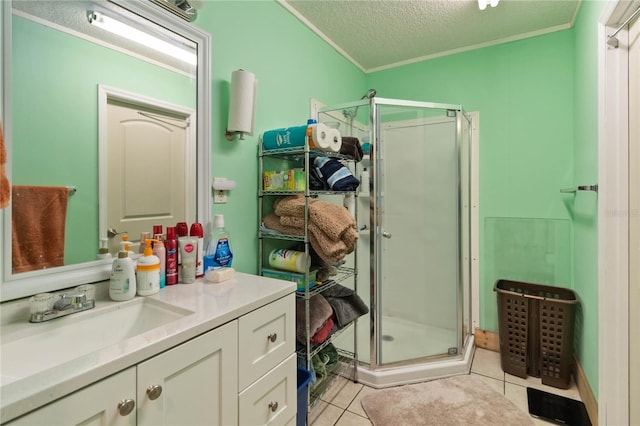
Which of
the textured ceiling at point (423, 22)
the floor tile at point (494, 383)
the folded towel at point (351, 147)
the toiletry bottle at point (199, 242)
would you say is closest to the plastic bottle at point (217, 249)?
the toiletry bottle at point (199, 242)

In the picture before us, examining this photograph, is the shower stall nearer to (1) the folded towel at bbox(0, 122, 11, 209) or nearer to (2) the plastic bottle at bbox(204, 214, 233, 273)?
(2) the plastic bottle at bbox(204, 214, 233, 273)

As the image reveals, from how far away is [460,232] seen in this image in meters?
2.18

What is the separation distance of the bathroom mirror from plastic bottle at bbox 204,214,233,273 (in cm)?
29

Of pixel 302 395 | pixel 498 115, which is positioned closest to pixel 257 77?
pixel 302 395

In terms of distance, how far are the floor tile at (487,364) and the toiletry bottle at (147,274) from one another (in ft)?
6.70

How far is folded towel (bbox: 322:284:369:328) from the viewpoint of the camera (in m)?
1.68

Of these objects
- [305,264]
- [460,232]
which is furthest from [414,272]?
[305,264]

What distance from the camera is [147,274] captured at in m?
1.04

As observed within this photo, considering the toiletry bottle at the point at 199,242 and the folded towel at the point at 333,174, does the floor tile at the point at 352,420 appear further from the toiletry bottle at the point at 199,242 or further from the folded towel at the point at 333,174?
the folded towel at the point at 333,174

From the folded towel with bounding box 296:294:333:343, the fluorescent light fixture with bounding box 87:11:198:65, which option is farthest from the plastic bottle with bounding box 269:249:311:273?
the fluorescent light fixture with bounding box 87:11:198:65

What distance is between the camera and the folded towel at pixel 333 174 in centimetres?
160

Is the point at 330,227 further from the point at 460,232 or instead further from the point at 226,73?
the point at 460,232

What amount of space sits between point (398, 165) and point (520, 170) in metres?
0.90

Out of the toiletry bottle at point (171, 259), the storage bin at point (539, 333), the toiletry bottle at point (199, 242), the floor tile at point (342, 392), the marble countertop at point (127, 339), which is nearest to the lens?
the marble countertop at point (127, 339)
